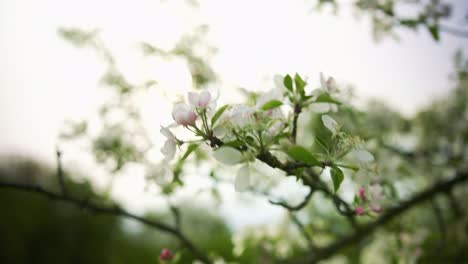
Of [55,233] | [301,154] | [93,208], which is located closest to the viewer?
[301,154]

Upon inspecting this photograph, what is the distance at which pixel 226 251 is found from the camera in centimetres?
749

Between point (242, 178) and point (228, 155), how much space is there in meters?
0.06

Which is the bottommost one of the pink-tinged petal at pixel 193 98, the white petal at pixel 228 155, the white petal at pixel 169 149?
the white petal at pixel 169 149

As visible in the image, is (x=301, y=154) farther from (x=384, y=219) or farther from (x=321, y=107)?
(x=384, y=219)

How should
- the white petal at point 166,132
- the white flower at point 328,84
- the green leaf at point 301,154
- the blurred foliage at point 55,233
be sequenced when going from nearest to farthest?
1. the green leaf at point 301,154
2. the white petal at point 166,132
3. the white flower at point 328,84
4. the blurred foliage at point 55,233

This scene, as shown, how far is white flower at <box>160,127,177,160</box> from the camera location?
627 mm

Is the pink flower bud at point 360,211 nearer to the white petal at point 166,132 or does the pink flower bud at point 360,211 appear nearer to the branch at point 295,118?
the branch at point 295,118

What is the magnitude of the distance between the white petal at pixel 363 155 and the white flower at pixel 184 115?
300 mm

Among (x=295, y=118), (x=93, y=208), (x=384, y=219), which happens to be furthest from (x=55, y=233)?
(x=295, y=118)

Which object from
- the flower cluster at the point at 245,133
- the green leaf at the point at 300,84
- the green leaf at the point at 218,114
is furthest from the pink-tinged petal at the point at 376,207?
the green leaf at the point at 218,114

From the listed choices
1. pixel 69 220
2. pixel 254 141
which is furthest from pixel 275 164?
pixel 69 220

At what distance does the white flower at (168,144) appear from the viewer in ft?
2.06

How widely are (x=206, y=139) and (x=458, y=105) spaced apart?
484cm

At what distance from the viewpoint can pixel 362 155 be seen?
63 centimetres
